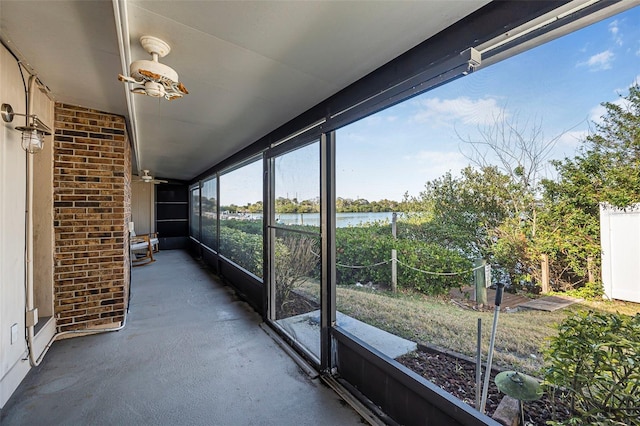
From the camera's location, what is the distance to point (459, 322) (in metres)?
1.70

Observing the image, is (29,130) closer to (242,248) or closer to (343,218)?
(343,218)

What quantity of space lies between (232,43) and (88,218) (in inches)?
111

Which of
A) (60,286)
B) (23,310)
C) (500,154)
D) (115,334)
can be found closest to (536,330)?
(500,154)

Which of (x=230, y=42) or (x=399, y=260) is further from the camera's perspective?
(x=399, y=260)

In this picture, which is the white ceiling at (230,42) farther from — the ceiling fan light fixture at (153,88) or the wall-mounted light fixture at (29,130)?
the wall-mounted light fixture at (29,130)

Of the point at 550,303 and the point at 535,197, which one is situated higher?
the point at 535,197

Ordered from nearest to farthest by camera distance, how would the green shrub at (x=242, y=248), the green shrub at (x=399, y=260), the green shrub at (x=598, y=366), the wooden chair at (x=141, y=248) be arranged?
the green shrub at (x=598, y=366) → the green shrub at (x=399, y=260) → the green shrub at (x=242, y=248) → the wooden chair at (x=141, y=248)

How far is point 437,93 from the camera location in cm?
174

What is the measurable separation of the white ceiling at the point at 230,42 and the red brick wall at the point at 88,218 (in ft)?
1.49

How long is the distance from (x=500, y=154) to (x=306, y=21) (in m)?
1.22

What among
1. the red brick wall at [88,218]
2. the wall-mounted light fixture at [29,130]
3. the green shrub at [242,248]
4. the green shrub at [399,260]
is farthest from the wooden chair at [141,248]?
the green shrub at [399,260]

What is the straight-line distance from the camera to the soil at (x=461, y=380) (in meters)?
1.38

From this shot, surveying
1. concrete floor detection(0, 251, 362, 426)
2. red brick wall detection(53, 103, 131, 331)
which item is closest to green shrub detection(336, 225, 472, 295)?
concrete floor detection(0, 251, 362, 426)

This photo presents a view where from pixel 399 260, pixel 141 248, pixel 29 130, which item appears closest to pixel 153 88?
pixel 29 130
